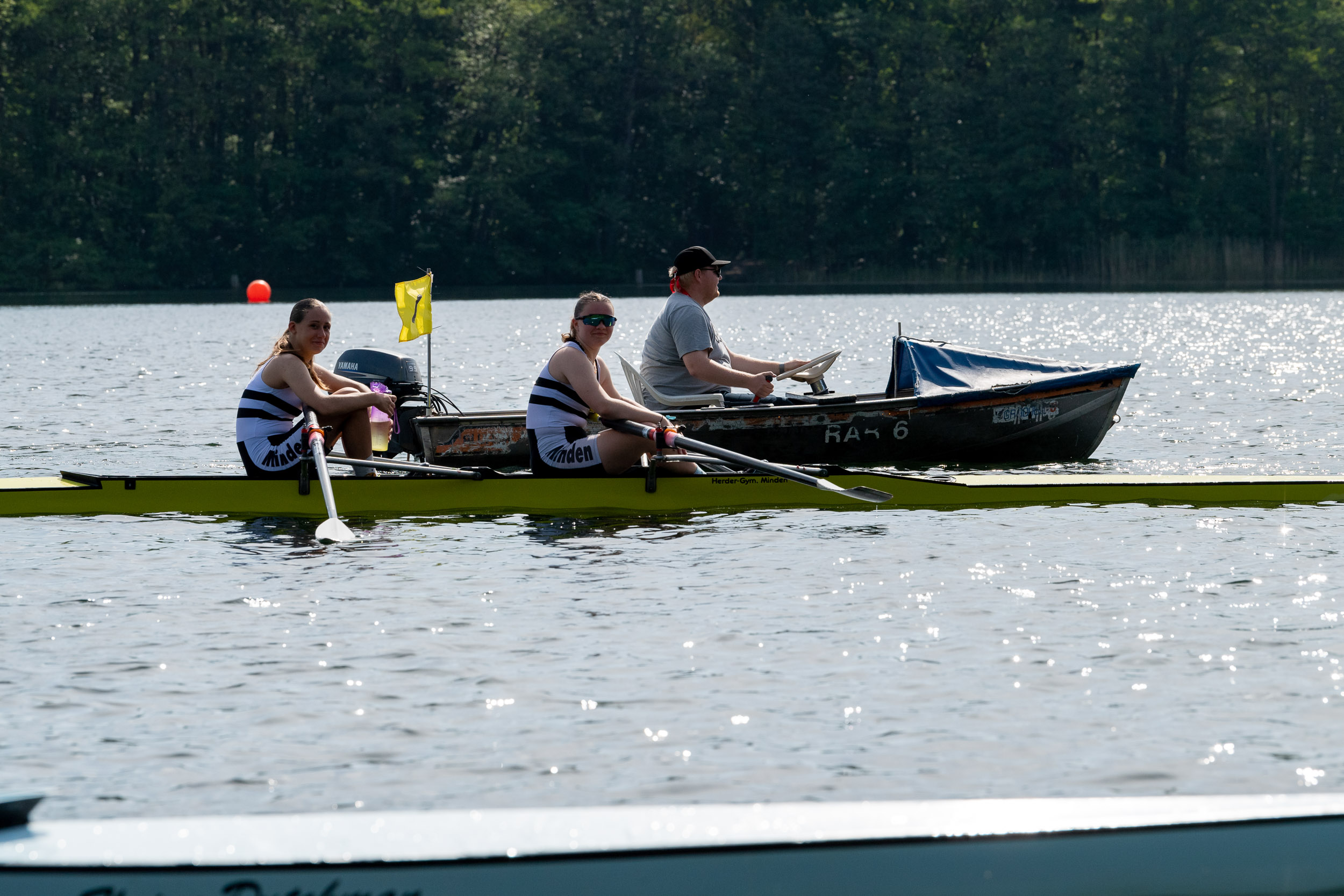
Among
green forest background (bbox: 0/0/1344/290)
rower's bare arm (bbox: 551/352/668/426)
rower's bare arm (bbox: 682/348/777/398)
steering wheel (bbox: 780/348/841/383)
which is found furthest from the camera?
green forest background (bbox: 0/0/1344/290)

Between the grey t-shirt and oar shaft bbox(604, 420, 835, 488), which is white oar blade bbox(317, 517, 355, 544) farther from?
the grey t-shirt

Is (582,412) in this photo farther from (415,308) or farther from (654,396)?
(415,308)

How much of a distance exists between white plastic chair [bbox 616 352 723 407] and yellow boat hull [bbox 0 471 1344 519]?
1.82m

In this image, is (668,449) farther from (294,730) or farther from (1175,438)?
(1175,438)

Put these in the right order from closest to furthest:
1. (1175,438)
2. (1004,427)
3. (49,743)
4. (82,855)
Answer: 1. (82,855)
2. (49,743)
3. (1004,427)
4. (1175,438)

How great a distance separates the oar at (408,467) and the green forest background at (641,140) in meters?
58.8

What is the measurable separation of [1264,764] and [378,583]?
4656mm

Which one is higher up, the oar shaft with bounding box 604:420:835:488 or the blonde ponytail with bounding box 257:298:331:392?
the blonde ponytail with bounding box 257:298:331:392

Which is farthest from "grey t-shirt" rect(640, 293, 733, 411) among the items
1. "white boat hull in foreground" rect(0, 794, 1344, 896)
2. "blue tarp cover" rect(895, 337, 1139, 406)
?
"white boat hull in foreground" rect(0, 794, 1344, 896)

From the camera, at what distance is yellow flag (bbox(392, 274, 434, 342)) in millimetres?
13781

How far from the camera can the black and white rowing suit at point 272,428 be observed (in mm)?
10336

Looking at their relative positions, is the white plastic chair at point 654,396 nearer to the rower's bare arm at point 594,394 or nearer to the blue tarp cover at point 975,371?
the blue tarp cover at point 975,371

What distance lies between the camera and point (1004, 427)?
13.3 meters

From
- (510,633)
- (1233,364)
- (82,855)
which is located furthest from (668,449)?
(1233,364)
